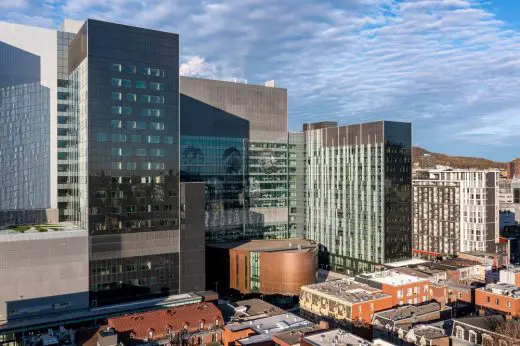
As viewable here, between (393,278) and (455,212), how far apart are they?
55205 mm

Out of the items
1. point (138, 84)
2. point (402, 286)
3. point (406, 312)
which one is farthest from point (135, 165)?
point (402, 286)

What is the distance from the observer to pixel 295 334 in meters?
53.8

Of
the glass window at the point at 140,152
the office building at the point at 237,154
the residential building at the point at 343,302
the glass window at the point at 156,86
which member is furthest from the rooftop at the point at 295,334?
the office building at the point at 237,154

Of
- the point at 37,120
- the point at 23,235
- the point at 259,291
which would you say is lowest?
the point at 259,291

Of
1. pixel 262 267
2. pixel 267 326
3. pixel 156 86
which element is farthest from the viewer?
pixel 262 267

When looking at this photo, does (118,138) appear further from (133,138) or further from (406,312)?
(406,312)

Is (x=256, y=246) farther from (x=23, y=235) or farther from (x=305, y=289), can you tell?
(x=23, y=235)

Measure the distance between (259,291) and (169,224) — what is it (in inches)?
1092

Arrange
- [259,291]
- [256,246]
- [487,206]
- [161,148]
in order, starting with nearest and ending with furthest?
[161,148], [259,291], [256,246], [487,206]

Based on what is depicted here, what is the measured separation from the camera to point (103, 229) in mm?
73875

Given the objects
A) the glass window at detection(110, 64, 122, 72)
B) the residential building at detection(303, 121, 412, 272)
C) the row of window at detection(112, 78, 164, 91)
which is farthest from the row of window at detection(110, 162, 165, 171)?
the residential building at detection(303, 121, 412, 272)

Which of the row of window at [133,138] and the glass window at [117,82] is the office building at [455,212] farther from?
the glass window at [117,82]

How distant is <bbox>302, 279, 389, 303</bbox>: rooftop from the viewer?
7369cm

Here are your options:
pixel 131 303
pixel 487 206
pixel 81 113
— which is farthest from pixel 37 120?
pixel 487 206
